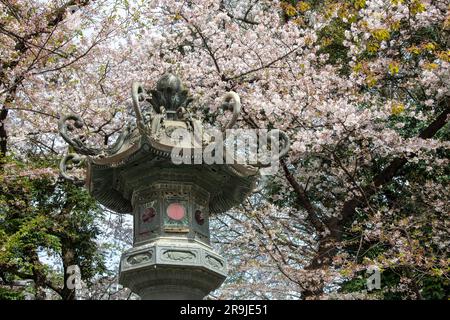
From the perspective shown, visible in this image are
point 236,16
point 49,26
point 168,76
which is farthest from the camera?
point 236,16

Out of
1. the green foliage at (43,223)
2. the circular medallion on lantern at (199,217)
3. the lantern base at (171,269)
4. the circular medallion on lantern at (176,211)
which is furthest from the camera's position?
the green foliage at (43,223)

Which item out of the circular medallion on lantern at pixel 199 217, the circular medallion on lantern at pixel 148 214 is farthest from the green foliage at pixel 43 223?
the circular medallion on lantern at pixel 199 217

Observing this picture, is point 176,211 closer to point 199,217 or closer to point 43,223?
point 199,217

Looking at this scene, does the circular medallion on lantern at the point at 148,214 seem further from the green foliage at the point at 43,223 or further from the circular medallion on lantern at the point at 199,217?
the green foliage at the point at 43,223

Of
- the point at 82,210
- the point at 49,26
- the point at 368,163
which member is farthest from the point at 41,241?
the point at 368,163

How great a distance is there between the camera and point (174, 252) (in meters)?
6.13

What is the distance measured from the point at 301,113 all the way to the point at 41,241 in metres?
5.32

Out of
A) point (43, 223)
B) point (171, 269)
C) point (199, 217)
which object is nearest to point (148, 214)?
point (199, 217)

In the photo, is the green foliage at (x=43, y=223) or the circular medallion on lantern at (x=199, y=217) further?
the green foliage at (x=43, y=223)

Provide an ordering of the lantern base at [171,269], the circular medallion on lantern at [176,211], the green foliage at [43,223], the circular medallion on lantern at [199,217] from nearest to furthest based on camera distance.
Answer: the lantern base at [171,269]
the circular medallion on lantern at [176,211]
the circular medallion on lantern at [199,217]
the green foliage at [43,223]
